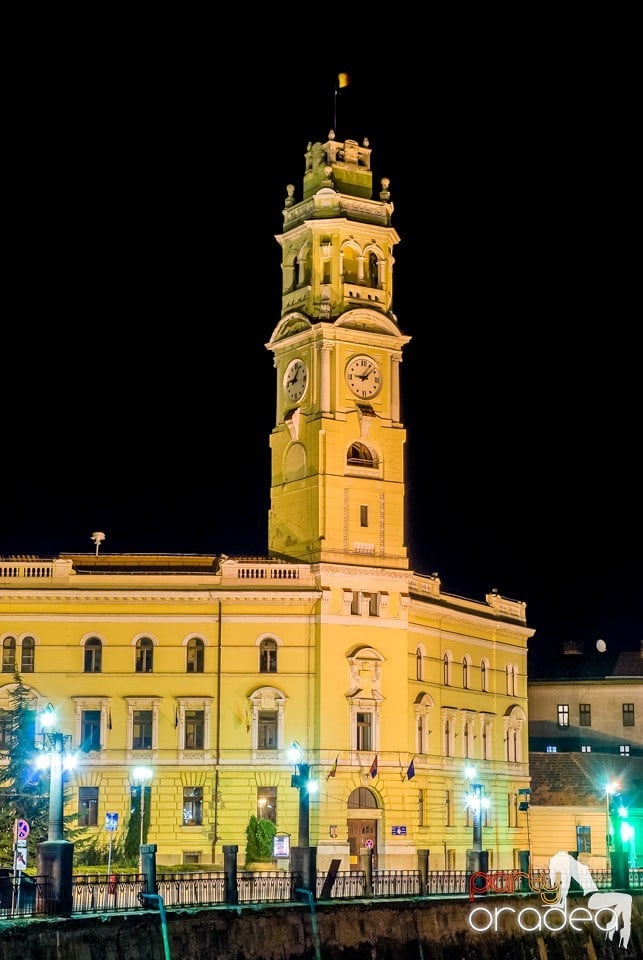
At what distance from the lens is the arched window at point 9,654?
7125cm

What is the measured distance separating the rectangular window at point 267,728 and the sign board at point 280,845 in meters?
3.71

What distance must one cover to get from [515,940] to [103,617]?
24.5 meters

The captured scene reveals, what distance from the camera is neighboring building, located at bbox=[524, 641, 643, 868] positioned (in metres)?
84.7

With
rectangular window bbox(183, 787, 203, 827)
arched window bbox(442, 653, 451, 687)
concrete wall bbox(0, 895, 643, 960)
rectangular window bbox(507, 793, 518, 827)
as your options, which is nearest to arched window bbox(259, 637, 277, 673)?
rectangular window bbox(183, 787, 203, 827)

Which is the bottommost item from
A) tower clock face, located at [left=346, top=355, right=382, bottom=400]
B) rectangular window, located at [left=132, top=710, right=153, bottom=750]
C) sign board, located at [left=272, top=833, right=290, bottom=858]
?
sign board, located at [left=272, top=833, right=290, bottom=858]

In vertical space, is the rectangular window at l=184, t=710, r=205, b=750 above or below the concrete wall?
above

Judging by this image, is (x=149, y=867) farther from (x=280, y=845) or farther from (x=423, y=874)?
(x=280, y=845)

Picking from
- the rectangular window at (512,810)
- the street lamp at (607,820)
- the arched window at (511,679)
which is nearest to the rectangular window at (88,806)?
the rectangular window at (512,810)

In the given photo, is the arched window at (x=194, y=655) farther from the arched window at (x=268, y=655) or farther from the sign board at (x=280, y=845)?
the sign board at (x=280, y=845)

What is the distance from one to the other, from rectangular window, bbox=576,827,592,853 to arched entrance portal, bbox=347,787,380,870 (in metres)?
16.0

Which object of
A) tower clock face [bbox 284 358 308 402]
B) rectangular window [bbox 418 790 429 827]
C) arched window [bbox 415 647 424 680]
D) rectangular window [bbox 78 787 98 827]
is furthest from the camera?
tower clock face [bbox 284 358 308 402]

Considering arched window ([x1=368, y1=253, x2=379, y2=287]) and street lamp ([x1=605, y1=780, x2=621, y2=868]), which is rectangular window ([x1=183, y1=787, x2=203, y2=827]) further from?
arched window ([x1=368, y1=253, x2=379, y2=287])

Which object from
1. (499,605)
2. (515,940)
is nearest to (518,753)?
(499,605)

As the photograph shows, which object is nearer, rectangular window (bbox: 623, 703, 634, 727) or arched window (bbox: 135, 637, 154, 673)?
arched window (bbox: 135, 637, 154, 673)
